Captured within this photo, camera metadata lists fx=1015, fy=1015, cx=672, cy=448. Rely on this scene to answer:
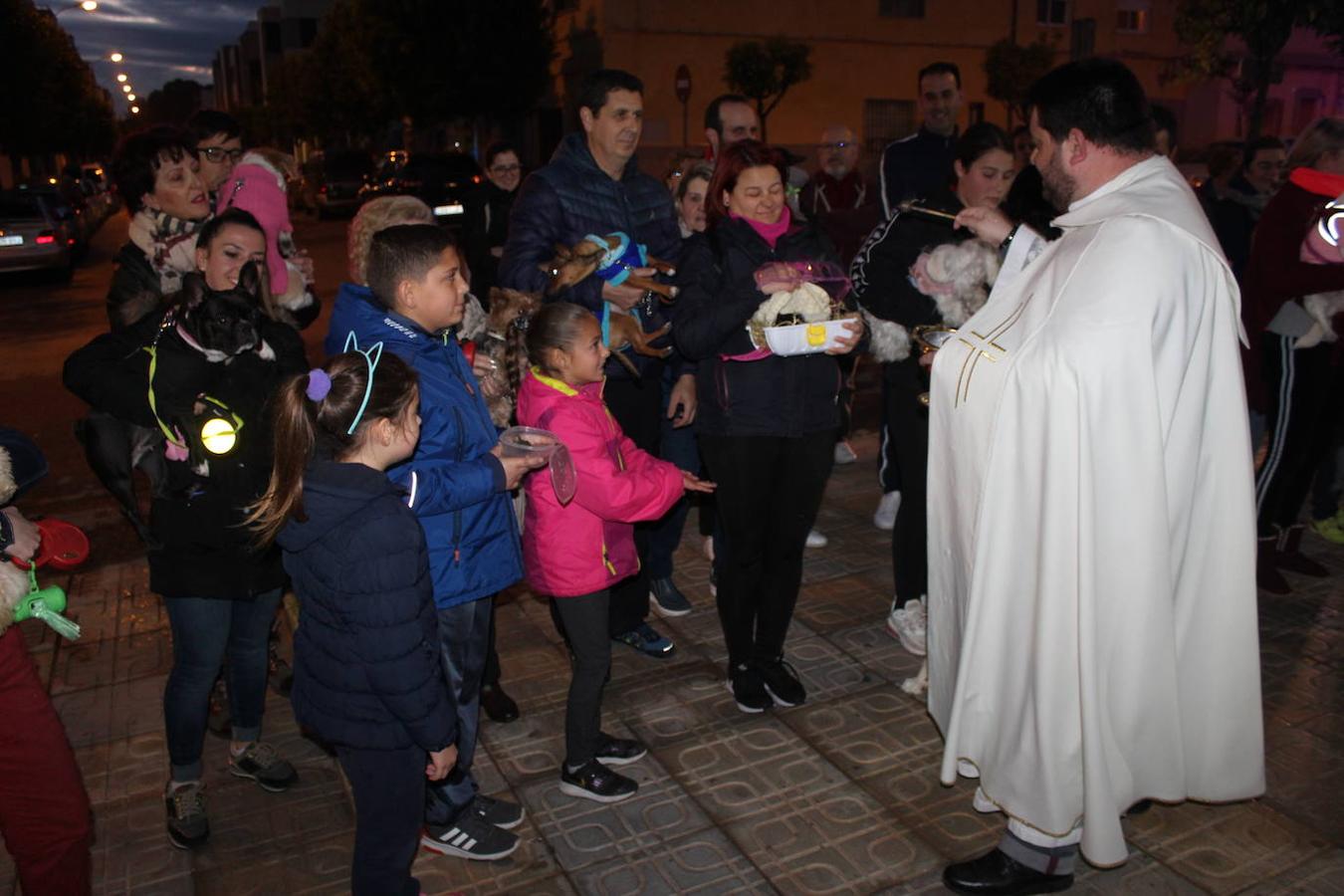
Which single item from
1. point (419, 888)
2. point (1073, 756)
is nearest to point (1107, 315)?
point (1073, 756)

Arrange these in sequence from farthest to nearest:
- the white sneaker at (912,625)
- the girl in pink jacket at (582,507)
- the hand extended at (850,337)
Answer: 1. the white sneaker at (912,625)
2. the hand extended at (850,337)
3. the girl in pink jacket at (582,507)

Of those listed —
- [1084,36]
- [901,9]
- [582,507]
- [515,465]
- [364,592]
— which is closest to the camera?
[364,592]

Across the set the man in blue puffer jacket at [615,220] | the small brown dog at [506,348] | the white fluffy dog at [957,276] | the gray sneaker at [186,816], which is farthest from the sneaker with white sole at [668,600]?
the gray sneaker at [186,816]

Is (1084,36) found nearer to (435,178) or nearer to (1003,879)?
(1003,879)

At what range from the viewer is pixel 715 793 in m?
3.66

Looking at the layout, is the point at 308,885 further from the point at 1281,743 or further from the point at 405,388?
the point at 1281,743

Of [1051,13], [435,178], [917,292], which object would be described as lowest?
[917,292]

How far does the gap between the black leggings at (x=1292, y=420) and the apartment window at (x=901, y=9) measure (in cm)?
3404

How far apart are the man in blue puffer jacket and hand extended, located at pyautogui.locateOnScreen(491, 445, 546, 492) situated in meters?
1.22

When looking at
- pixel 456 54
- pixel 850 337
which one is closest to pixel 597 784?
pixel 850 337

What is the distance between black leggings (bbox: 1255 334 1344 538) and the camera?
210 inches

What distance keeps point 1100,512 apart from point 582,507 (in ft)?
5.45

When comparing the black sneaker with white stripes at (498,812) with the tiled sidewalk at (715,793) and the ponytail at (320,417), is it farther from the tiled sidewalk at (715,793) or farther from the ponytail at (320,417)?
the ponytail at (320,417)

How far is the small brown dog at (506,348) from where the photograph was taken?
3.94 metres
